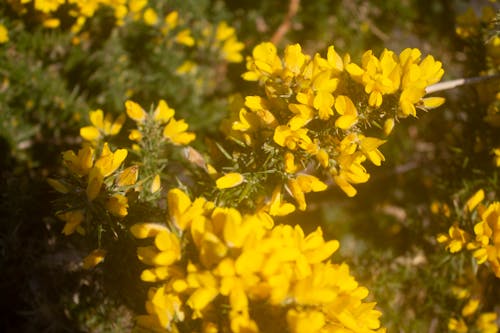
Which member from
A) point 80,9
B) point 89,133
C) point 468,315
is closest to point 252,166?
point 89,133

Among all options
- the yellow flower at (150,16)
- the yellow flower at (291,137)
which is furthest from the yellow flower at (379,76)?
the yellow flower at (150,16)

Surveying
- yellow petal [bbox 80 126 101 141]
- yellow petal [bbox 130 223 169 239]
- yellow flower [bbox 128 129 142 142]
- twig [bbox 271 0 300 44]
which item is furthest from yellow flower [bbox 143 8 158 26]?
yellow petal [bbox 130 223 169 239]

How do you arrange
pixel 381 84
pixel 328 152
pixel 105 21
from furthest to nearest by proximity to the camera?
pixel 105 21, pixel 328 152, pixel 381 84

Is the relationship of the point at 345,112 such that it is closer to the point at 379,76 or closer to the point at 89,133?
the point at 379,76

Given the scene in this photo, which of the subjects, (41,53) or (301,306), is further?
(41,53)

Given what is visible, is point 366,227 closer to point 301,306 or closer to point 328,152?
point 328,152

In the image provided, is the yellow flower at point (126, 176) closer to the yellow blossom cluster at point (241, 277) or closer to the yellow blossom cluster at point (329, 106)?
the yellow blossom cluster at point (241, 277)

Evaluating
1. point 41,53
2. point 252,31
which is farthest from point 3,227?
point 252,31
